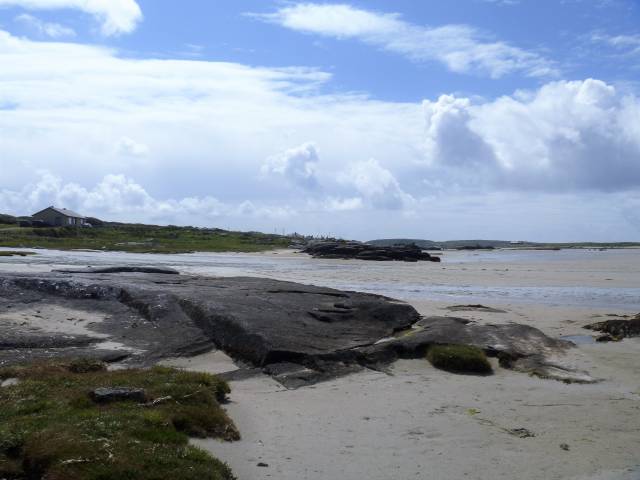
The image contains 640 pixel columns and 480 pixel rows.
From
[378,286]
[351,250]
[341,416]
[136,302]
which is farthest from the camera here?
[351,250]

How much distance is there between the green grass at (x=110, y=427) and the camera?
7.11 metres

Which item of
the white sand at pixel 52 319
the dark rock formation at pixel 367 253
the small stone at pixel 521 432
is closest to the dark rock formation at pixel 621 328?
the small stone at pixel 521 432

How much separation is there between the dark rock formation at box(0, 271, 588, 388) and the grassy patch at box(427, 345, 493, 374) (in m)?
0.81

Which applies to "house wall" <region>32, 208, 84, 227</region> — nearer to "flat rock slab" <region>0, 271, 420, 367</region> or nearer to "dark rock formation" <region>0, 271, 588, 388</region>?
"flat rock slab" <region>0, 271, 420, 367</region>

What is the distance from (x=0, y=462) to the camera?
24.4 ft

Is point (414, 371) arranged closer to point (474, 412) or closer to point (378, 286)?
point (474, 412)

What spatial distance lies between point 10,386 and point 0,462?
11.5 ft

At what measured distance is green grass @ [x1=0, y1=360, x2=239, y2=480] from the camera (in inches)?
280

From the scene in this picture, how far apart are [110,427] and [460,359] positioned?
8.74 metres

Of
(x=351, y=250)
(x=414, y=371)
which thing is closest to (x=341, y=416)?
(x=414, y=371)

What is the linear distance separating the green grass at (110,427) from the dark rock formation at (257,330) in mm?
2791

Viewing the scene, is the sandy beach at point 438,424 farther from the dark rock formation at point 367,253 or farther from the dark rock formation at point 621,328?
the dark rock formation at point 367,253

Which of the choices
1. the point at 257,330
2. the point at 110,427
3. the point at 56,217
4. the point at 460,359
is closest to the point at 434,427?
the point at 460,359

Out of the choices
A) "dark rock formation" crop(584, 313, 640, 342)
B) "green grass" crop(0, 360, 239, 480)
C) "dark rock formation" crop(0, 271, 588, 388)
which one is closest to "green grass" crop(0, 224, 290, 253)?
"dark rock formation" crop(0, 271, 588, 388)
